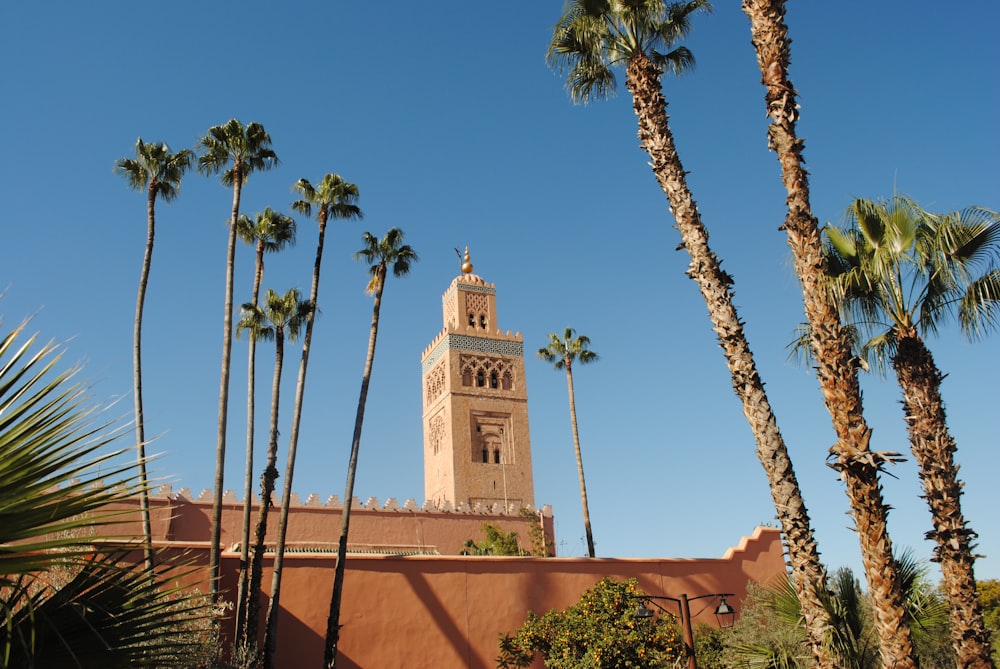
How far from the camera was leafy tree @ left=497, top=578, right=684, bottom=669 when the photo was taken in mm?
14000

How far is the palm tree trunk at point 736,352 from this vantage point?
711 centimetres

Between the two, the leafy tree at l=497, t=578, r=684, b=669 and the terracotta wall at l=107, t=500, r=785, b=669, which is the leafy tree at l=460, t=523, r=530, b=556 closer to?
the terracotta wall at l=107, t=500, r=785, b=669

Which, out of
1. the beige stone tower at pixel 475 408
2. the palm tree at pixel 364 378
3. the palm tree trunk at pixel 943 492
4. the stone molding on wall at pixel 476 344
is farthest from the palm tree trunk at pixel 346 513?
the stone molding on wall at pixel 476 344

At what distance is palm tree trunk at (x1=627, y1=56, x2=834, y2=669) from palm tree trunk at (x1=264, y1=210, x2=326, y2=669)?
409 inches

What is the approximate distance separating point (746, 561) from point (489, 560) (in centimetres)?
656

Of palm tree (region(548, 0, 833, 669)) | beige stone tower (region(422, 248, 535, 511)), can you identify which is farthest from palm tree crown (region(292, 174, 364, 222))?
beige stone tower (region(422, 248, 535, 511))

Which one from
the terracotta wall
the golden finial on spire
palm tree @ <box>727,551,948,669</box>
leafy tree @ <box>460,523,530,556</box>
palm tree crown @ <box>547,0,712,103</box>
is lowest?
palm tree @ <box>727,551,948,669</box>

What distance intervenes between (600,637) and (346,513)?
619 centimetres

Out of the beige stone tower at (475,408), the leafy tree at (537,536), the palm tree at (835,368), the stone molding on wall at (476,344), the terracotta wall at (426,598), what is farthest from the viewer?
the stone molding on wall at (476,344)

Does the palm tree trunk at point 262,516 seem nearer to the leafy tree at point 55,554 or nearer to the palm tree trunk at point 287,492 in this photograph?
the palm tree trunk at point 287,492

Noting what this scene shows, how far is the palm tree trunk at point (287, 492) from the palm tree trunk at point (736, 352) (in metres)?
10.4

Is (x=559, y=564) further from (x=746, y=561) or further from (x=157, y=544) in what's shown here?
(x=157, y=544)

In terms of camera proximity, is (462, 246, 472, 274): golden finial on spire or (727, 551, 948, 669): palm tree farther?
(462, 246, 472, 274): golden finial on spire

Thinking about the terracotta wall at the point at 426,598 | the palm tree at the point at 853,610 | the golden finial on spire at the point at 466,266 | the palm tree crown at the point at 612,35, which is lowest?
the palm tree at the point at 853,610
